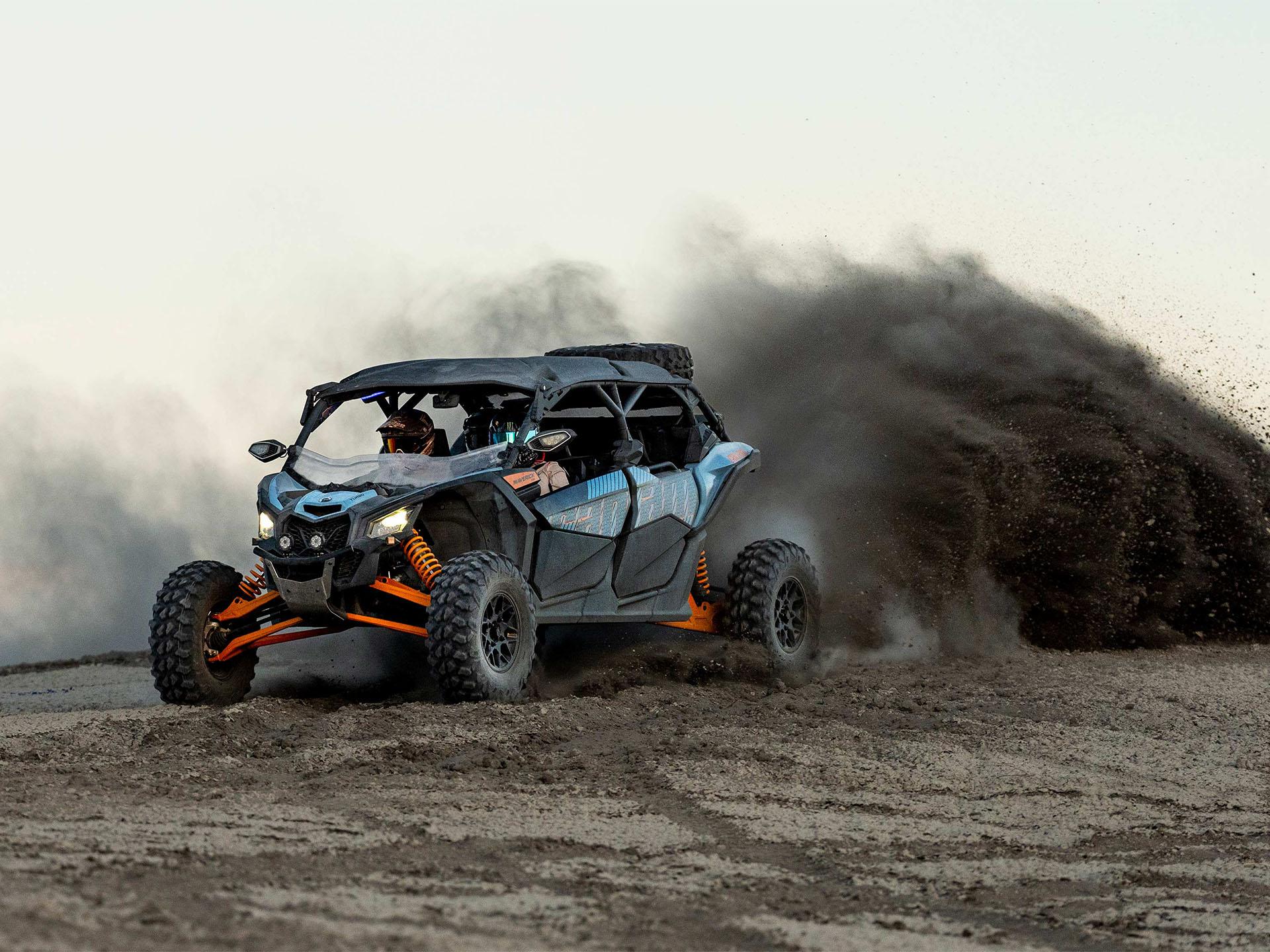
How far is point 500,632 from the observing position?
858 centimetres

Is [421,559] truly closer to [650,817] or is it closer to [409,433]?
[409,433]

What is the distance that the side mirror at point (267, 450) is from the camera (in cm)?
944

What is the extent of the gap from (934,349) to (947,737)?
690 cm

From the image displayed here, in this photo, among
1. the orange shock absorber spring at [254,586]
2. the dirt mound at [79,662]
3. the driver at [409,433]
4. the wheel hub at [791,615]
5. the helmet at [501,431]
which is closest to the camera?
the orange shock absorber spring at [254,586]

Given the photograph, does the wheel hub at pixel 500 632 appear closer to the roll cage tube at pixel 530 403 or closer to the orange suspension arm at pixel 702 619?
the roll cage tube at pixel 530 403

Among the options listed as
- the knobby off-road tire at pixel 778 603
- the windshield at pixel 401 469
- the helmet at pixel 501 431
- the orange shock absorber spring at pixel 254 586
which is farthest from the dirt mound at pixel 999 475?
the orange shock absorber spring at pixel 254 586

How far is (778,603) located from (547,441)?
2.60 m

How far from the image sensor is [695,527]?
10.3m

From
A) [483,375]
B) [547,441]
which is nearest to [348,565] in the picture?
[547,441]

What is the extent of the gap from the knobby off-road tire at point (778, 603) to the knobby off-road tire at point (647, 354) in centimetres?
143

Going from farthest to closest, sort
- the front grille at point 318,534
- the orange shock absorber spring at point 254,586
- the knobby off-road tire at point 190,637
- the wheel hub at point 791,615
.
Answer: the wheel hub at point 791,615 < the orange shock absorber spring at point 254,586 < the knobby off-road tire at point 190,637 < the front grille at point 318,534

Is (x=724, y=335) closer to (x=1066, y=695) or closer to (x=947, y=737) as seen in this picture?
(x=1066, y=695)

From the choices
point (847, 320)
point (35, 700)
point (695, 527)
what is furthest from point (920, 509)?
point (35, 700)

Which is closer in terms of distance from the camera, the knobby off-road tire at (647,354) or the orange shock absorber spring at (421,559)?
the orange shock absorber spring at (421,559)
